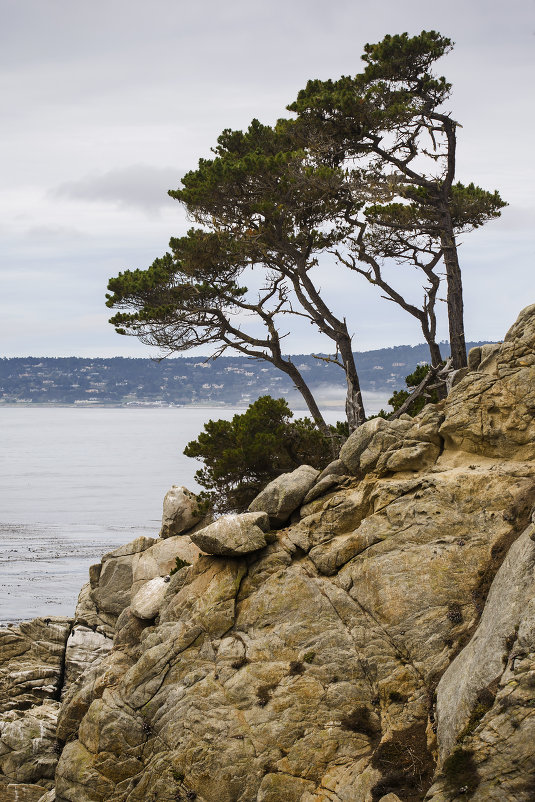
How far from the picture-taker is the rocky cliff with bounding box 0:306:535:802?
40.1 ft

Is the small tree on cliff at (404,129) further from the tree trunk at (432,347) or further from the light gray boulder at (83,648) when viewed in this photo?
the light gray boulder at (83,648)

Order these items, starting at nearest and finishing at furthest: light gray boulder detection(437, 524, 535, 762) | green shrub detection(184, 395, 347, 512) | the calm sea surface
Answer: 1. light gray boulder detection(437, 524, 535, 762)
2. green shrub detection(184, 395, 347, 512)
3. the calm sea surface

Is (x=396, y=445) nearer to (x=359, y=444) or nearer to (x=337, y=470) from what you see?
(x=359, y=444)

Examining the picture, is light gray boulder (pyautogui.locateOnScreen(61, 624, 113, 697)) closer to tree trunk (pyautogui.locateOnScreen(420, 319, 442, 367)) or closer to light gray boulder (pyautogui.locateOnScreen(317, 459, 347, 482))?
light gray boulder (pyautogui.locateOnScreen(317, 459, 347, 482))

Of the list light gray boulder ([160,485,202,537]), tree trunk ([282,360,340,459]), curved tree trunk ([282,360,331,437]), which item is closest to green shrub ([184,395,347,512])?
tree trunk ([282,360,340,459])

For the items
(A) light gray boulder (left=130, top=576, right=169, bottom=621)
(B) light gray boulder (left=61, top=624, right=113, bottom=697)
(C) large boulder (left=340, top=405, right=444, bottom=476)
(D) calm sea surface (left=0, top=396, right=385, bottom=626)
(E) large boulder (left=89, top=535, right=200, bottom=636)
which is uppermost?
(C) large boulder (left=340, top=405, right=444, bottom=476)

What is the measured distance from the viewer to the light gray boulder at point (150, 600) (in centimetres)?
1858

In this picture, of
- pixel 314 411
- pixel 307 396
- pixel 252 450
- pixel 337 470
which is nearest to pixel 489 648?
pixel 337 470

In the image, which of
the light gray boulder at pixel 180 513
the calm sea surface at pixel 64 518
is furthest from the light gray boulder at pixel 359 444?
the calm sea surface at pixel 64 518

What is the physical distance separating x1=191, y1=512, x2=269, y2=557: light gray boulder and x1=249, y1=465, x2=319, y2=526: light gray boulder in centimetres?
80

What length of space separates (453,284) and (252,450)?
9.90 metres

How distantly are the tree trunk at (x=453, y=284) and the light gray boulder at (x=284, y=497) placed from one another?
1044cm

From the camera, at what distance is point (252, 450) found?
25016 mm

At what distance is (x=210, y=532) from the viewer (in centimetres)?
1762
